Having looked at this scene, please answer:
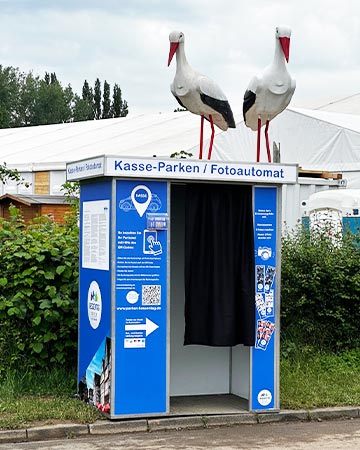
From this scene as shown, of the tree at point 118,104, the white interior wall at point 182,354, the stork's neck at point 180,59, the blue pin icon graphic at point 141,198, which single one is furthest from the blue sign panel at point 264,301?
the tree at point 118,104

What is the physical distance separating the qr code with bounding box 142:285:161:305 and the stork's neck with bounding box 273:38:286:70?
3259 mm

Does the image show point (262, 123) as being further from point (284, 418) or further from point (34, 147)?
point (34, 147)

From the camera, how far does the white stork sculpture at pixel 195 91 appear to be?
1098 centimetres

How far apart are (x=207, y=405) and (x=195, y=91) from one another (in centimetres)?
354

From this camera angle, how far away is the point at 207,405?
10062mm

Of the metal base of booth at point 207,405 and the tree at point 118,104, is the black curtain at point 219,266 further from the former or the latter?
the tree at point 118,104

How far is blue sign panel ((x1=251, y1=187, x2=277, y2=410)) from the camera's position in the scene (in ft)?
32.3

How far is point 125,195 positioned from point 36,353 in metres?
2.43

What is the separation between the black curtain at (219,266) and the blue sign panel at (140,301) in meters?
0.37

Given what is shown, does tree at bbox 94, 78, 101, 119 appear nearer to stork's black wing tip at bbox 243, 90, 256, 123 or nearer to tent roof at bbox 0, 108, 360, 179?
tent roof at bbox 0, 108, 360, 179

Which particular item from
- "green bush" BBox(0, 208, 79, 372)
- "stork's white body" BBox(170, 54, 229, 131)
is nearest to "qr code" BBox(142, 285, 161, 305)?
"green bush" BBox(0, 208, 79, 372)

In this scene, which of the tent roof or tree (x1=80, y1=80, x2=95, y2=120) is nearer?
the tent roof

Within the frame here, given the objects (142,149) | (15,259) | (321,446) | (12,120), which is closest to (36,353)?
(15,259)

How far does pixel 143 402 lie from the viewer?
30.7 ft
